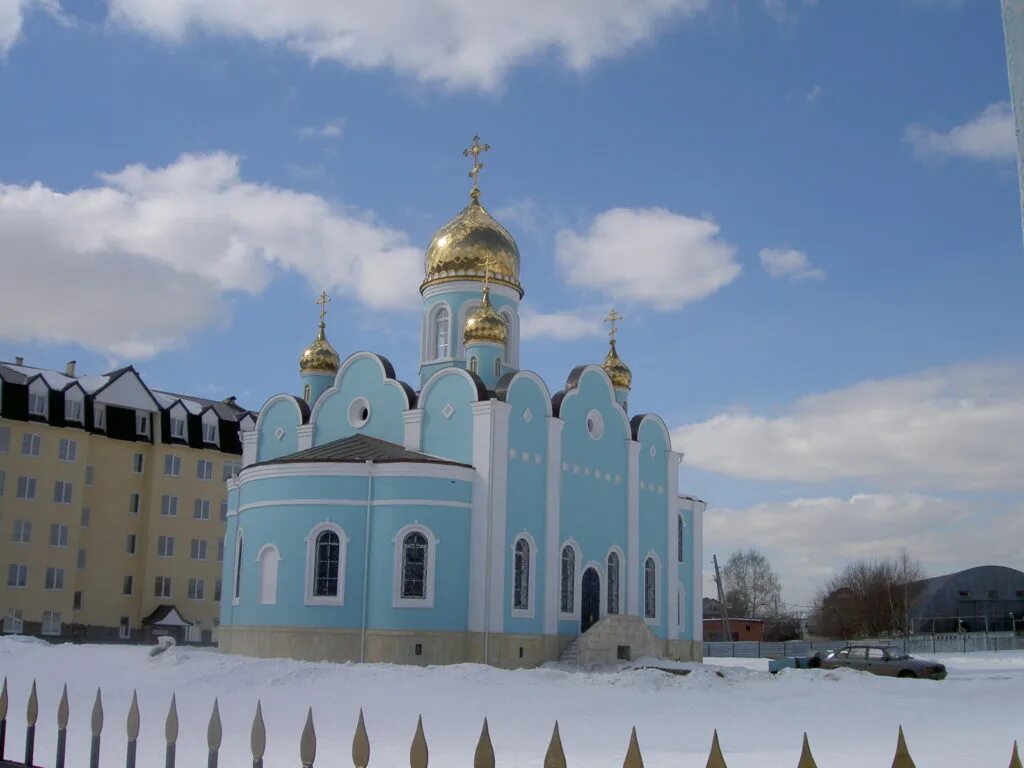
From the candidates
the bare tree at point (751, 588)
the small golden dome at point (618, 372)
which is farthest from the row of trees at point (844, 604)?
the small golden dome at point (618, 372)

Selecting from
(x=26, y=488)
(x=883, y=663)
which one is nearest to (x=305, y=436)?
(x=26, y=488)

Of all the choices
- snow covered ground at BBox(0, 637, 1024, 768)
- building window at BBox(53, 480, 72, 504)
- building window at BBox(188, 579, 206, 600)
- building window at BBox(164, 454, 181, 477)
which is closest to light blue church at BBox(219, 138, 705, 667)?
snow covered ground at BBox(0, 637, 1024, 768)

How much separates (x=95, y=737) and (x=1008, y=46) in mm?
6770

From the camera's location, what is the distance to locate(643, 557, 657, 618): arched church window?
97.3 feet

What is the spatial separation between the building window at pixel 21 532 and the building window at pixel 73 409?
393cm

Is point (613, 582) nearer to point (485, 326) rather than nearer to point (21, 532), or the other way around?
point (485, 326)

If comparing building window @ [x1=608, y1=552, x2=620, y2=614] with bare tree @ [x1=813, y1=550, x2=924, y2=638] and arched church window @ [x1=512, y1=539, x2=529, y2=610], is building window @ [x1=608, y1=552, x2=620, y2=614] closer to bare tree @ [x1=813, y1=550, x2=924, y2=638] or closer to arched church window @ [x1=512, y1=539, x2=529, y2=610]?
arched church window @ [x1=512, y1=539, x2=529, y2=610]

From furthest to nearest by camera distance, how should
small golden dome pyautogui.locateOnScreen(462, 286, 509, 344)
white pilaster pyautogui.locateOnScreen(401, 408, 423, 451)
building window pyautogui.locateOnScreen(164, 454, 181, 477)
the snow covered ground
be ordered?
building window pyautogui.locateOnScreen(164, 454, 181, 477)
small golden dome pyautogui.locateOnScreen(462, 286, 509, 344)
white pilaster pyautogui.locateOnScreen(401, 408, 423, 451)
the snow covered ground

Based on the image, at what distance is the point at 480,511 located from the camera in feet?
80.9

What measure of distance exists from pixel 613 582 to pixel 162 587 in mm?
20433

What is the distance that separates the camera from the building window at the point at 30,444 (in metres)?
37.5

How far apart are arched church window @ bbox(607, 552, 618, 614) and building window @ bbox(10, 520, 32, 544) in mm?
21102

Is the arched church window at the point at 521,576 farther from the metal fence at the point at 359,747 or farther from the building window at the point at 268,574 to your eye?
the metal fence at the point at 359,747

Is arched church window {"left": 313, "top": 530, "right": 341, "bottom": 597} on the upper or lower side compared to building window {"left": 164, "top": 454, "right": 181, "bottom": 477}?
lower
